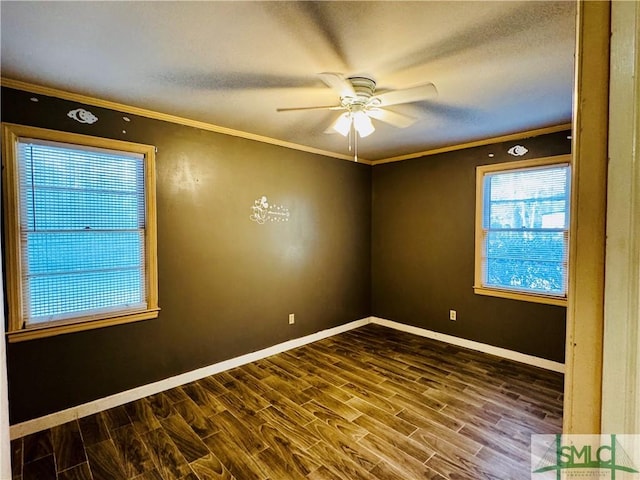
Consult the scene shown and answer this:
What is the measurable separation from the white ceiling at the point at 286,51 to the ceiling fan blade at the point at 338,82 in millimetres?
143

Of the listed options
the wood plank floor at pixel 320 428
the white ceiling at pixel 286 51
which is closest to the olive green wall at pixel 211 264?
the wood plank floor at pixel 320 428

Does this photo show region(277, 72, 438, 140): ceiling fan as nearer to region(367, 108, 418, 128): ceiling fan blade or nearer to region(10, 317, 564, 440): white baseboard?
region(367, 108, 418, 128): ceiling fan blade

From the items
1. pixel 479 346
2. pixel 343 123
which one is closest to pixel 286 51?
pixel 343 123

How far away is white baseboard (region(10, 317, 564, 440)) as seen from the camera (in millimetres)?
2338

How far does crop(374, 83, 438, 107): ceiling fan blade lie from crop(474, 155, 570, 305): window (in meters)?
2.04

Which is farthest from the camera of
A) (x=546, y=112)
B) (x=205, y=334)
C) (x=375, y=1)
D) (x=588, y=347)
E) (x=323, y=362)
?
(x=323, y=362)

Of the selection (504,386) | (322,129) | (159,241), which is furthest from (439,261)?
(159,241)

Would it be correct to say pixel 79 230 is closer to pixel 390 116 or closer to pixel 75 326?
pixel 75 326

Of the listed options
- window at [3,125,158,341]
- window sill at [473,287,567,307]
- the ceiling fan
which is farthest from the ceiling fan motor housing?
window sill at [473,287,567,307]

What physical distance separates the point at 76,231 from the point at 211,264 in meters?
1.11

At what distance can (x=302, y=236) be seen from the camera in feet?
12.9

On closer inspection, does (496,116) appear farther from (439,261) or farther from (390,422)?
(390,422)

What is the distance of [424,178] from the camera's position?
165 inches

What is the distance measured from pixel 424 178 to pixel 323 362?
8.55ft
